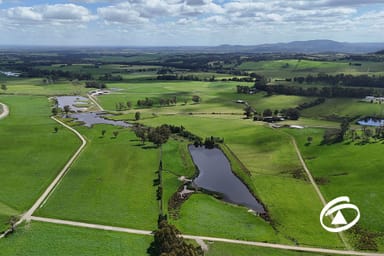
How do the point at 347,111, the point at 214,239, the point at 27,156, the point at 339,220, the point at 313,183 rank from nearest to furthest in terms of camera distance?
the point at 214,239 < the point at 339,220 < the point at 313,183 < the point at 27,156 < the point at 347,111

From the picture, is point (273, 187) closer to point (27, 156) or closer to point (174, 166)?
point (174, 166)

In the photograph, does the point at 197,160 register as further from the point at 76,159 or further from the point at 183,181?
the point at 76,159

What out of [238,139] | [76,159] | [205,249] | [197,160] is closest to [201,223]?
[205,249]

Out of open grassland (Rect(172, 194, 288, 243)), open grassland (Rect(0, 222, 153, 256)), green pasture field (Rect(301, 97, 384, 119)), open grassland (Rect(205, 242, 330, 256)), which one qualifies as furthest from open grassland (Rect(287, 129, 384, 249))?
green pasture field (Rect(301, 97, 384, 119))

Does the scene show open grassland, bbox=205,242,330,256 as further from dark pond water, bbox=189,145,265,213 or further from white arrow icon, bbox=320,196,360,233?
dark pond water, bbox=189,145,265,213

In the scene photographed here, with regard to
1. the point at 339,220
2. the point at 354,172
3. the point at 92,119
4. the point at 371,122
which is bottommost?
the point at 339,220

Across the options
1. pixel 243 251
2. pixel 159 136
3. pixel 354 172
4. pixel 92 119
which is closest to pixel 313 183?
pixel 354 172
